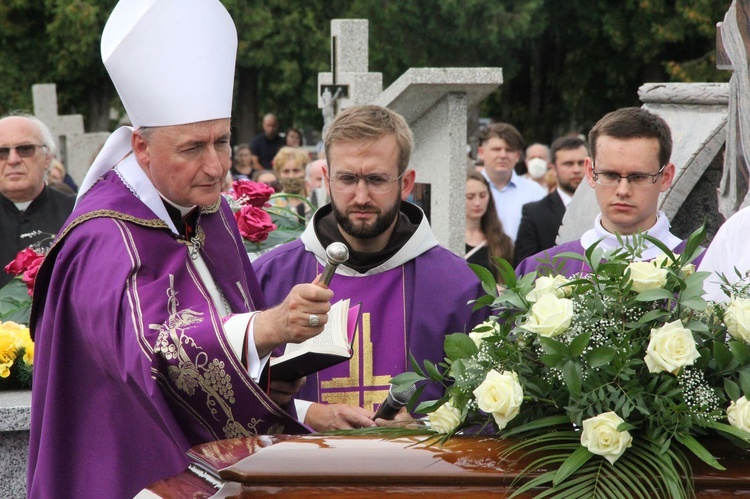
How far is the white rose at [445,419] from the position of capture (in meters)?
2.38

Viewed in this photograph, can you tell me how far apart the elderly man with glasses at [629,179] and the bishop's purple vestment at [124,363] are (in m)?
1.51

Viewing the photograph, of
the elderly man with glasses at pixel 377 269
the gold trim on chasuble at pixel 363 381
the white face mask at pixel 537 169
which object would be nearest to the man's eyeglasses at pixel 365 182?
the elderly man with glasses at pixel 377 269

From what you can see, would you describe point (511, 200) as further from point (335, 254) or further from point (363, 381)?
point (335, 254)

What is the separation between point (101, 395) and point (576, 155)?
229 inches

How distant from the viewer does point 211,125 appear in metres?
3.29

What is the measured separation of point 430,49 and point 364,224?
842 inches

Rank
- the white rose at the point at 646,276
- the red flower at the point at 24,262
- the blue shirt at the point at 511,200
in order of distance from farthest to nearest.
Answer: the blue shirt at the point at 511,200 → the red flower at the point at 24,262 → the white rose at the point at 646,276

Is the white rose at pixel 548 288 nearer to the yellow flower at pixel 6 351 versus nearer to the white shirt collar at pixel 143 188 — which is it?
the white shirt collar at pixel 143 188

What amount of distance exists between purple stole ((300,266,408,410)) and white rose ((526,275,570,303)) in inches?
65.5

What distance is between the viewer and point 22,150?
6.98 metres

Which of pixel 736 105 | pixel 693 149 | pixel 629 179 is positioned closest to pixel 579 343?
pixel 629 179

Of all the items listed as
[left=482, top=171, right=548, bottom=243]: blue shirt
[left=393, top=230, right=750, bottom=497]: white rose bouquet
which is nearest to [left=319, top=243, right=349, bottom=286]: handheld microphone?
[left=393, top=230, right=750, bottom=497]: white rose bouquet

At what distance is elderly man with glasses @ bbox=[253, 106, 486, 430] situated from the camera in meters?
3.98

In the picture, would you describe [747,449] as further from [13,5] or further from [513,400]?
[13,5]
